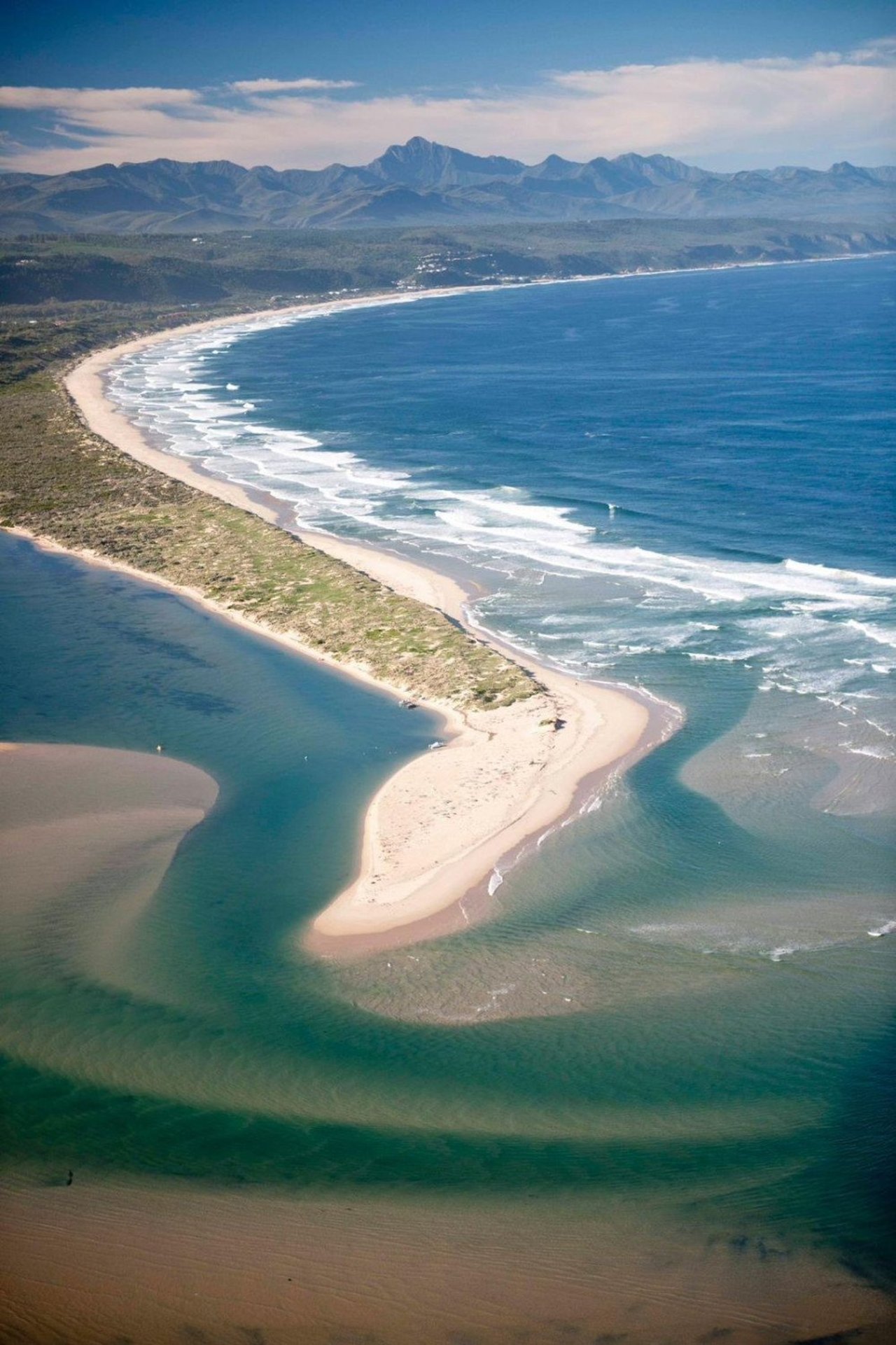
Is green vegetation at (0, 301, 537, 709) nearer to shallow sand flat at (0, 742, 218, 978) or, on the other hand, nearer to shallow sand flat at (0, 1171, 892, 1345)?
shallow sand flat at (0, 742, 218, 978)

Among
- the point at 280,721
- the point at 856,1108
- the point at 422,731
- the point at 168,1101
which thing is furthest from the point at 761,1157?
the point at 280,721

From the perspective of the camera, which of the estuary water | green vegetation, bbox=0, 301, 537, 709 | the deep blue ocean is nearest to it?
the estuary water

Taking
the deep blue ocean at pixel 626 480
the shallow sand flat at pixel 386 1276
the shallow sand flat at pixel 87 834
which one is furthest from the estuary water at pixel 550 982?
the shallow sand flat at pixel 87 834

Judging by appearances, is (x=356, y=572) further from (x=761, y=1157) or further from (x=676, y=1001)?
(x=761, y=1157)

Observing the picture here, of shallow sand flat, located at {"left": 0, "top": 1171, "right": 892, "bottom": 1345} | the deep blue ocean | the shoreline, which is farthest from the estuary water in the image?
the shoreline

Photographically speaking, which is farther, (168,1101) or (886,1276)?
(168,1101)

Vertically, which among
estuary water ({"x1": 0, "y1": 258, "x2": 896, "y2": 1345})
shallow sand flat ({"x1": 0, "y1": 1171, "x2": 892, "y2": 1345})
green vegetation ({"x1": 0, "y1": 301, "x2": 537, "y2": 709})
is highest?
green vegetation ({"x1": 0, "y1": 301, "x2": 537, "y2": 709})

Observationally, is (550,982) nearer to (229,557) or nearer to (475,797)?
(475,797)
